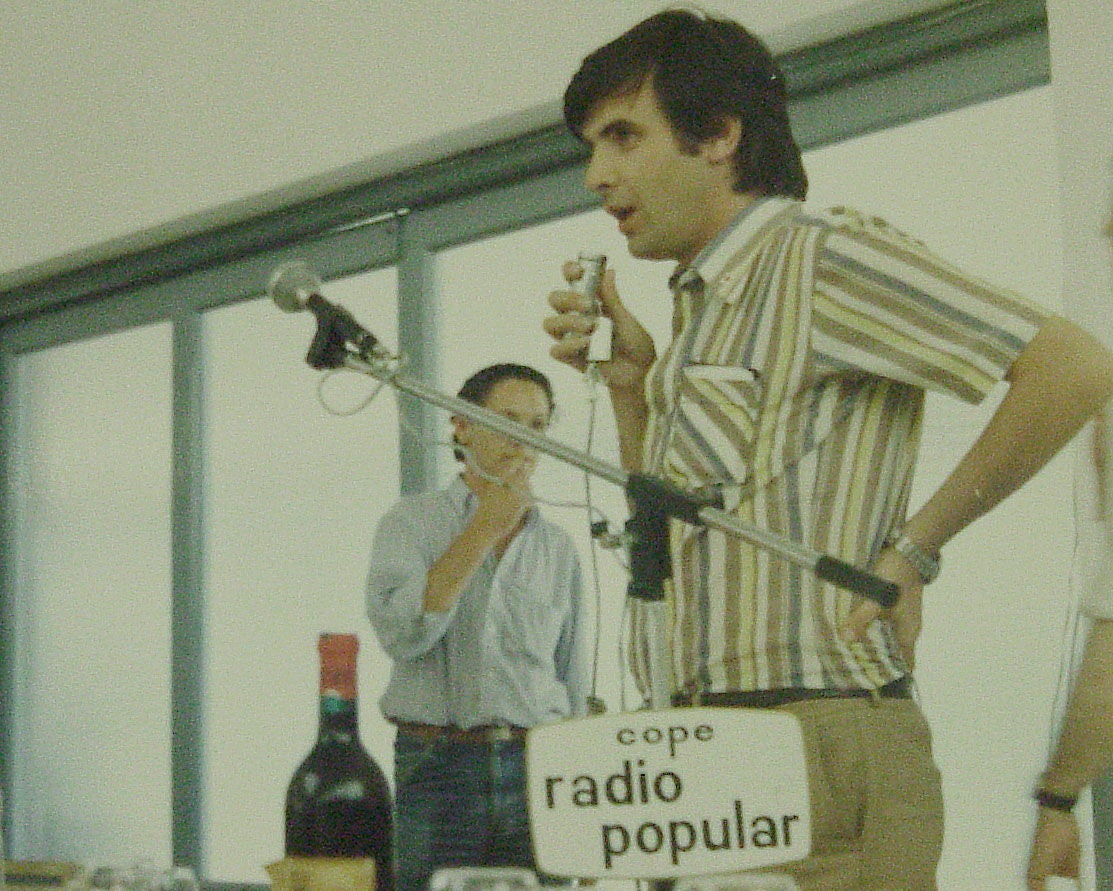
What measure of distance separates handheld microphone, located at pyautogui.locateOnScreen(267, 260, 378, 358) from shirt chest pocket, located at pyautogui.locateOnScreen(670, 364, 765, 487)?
0.93ft

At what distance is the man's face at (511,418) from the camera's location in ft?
8.17

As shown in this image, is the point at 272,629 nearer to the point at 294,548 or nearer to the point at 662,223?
the point at 294,548

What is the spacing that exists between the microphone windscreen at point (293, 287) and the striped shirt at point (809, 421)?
1.08 feet

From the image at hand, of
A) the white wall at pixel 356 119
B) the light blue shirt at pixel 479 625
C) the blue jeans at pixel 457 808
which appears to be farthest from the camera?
the light blue shirt at pixel 479 625

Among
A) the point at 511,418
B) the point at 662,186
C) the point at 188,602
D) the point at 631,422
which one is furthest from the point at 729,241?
the point at 188,602

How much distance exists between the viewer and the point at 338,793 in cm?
132

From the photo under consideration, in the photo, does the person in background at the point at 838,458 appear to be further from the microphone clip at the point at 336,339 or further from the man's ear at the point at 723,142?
the microphone clip at the point at 336,339

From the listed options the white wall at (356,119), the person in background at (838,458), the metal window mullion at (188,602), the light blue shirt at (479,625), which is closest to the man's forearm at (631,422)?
the person in background at (838,458)

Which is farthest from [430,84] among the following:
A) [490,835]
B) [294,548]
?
[490,835]

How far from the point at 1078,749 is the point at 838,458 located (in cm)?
30

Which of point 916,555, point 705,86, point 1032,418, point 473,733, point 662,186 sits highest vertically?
point 705,86

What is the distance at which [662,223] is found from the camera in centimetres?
141

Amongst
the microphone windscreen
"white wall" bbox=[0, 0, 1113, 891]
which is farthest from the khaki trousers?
"white wall" bbox=[0, 0, 1113, 891]

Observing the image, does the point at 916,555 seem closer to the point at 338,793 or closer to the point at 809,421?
the point at 809,421
